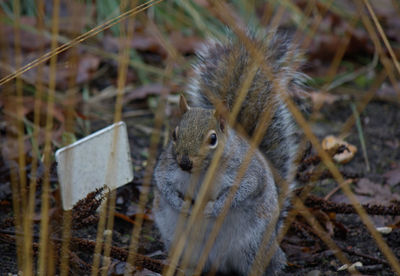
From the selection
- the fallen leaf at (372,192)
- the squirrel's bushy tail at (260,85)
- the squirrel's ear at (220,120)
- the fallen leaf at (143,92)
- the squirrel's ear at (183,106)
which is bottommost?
the fallen leaf at (372,192)

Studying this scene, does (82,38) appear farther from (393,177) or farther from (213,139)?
(393,177)

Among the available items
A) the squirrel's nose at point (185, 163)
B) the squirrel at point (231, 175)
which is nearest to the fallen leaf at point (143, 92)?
the squirrel at point (231, 175)

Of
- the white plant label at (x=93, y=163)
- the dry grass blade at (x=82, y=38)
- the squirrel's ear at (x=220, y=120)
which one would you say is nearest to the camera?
the dry grass blade at (x=82, y=38)

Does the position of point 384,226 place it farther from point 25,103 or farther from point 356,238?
point 25,103

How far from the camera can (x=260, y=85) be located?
5.93ft

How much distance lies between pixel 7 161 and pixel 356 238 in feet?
3.88

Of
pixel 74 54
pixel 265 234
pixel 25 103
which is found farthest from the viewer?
pixel 25 103

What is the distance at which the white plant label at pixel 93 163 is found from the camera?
160 centimetres

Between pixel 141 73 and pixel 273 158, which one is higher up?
pixel 141 73

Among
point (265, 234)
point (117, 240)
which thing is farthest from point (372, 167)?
point (117, 240)

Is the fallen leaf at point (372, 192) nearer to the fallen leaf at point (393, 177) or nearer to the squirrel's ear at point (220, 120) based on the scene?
the fallen leaf at point (393, 177)

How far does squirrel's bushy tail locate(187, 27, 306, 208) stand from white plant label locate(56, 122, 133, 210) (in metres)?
0.30

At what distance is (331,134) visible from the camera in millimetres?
2547

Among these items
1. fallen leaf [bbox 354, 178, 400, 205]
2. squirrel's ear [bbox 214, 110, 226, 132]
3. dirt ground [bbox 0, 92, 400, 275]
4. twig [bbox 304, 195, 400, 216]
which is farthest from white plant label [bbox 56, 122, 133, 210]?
fallen leaf [bbox 354, 178, 400, 205]
